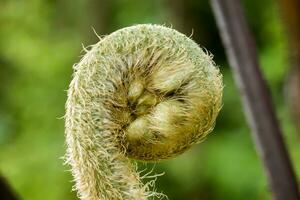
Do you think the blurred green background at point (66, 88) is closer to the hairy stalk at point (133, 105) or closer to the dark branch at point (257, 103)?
the dark branch at point (257, 103)

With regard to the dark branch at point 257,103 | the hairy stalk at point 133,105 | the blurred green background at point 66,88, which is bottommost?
the blurred green background at point 66,88

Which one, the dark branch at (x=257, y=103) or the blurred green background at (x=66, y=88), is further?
the blurred green background at (x=66, y=88)

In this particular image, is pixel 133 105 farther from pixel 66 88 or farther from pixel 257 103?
pixel 66 88

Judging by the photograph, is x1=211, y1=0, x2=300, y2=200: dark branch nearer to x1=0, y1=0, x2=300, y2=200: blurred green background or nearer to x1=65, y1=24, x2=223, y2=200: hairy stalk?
x1=65, y1=24, x2=223, y2=200: hairy stalk

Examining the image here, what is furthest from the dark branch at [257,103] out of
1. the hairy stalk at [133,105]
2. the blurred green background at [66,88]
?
the blurred green background at [66,88]

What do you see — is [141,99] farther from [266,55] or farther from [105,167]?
[266,55]

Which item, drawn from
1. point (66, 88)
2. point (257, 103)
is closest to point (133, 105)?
point (257, 103)

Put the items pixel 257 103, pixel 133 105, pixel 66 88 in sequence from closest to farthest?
pixel 133 105, pixel 257 103, pixel 66 88

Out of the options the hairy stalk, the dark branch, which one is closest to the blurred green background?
the dark branch
